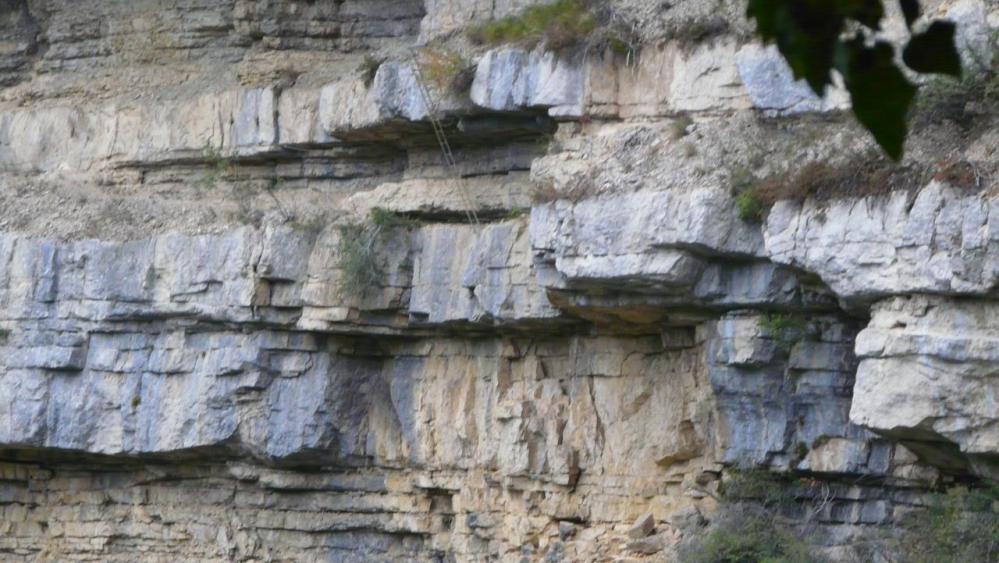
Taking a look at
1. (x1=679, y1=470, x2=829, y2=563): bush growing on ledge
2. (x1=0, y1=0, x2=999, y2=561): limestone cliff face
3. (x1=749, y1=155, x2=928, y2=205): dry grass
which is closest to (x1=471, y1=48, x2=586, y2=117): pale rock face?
(x1=0, y1=0, x2=999, y2=561): limestone cliff face

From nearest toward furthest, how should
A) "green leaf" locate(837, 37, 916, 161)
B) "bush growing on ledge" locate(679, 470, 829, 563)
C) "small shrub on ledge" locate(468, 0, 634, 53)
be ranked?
"green leaf" locate(837, 37, 916, 161) < "bush growing on ledge" locate(679, 470, 829, 563) < "small shrub on ledge" locate(468, 0, 634, 53)

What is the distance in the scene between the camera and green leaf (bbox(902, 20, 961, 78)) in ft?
11.4

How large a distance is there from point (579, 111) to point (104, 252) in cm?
499

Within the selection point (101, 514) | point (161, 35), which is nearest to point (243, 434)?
point (101, 514)

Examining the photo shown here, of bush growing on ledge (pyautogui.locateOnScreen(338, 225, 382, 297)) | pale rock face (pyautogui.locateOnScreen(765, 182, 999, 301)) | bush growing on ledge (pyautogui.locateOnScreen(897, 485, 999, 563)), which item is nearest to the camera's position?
pale rock face (pyautogui.locateOnScreen(765, 182, 999, 301))

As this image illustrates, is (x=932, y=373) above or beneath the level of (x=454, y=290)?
beneath

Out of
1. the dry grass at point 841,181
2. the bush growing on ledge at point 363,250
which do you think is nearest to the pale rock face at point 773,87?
the dry grass at point 841,181

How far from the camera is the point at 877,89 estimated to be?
347 centimetres

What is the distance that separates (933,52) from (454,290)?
11.0 m

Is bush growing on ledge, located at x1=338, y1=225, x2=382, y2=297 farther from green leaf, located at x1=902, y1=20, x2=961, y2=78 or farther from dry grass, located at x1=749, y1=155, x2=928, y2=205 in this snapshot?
green leaf, located at x1=902, y1=20, x2=961, y2=78

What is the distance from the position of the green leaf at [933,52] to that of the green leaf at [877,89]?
44 mm

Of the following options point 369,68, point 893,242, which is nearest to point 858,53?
point 893,242

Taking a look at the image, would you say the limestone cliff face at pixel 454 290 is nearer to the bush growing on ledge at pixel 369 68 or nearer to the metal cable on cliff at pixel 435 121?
the metal cable on cliff at pixel 435 121

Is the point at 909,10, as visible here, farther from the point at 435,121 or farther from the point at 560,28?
the point at 435,121
